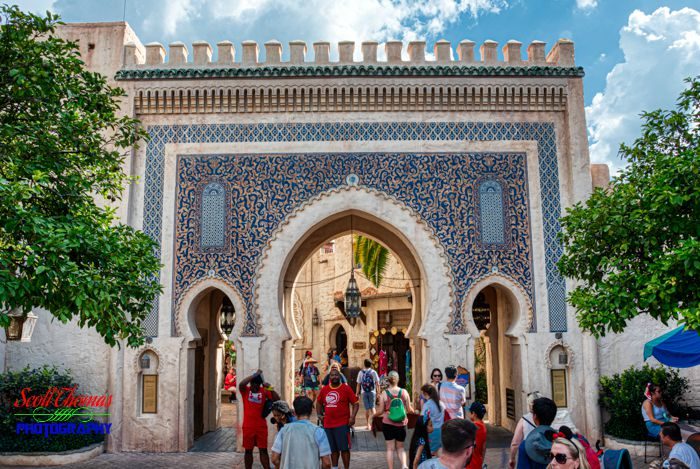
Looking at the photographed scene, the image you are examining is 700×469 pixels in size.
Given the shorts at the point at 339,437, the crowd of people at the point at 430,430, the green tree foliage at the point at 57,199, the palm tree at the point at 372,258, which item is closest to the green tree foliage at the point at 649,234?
the crowd of people at the point at 430,430

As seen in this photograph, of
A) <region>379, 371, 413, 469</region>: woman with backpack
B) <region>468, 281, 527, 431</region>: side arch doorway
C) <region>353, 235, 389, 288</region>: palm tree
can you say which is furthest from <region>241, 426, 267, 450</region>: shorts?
<region>353, 235, 389, 288</region>: palm tree

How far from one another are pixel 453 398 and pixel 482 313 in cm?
489

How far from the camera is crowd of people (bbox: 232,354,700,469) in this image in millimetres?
3141

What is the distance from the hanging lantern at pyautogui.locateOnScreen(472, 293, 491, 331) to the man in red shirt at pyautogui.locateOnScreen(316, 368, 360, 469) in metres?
5.08

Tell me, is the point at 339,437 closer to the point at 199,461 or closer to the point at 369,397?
the point at 199,461

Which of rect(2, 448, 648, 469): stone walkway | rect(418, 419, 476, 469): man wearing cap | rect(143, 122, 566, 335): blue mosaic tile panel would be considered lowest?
rect(2, 448, 648, 469): stone walkway

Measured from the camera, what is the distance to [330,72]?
388 inches

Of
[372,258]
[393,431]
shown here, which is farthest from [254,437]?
[372,258]

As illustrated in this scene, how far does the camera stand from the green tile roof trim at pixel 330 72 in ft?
32.3

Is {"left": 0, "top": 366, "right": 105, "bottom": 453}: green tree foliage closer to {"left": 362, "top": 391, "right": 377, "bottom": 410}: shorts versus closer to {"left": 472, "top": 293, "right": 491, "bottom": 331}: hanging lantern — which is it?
{"left": 362, "top": 391, "right": 377, "bottom": 410}: shorts

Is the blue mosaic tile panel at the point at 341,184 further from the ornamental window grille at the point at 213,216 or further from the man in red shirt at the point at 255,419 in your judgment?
the man in red shirt at the point at 255,419

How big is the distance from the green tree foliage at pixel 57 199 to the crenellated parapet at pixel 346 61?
371 cm

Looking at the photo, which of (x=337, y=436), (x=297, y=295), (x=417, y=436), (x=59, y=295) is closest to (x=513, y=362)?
(x=337, y=436)

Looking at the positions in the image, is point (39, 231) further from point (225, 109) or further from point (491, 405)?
point (491, 405)
